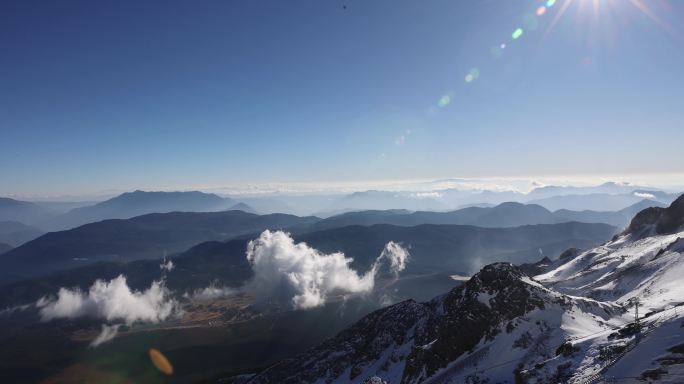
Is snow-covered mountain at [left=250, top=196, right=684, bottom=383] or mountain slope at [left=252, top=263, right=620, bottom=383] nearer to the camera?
snow-covered mountain at [left=250, top=196, right=684, bottom=383]

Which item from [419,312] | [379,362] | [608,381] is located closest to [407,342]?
[379,362]

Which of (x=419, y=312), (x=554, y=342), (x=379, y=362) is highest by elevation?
(x=554, y=342)

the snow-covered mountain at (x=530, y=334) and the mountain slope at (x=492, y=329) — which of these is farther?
the mountain slope at (x=492, y=329)

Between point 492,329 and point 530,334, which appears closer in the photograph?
point 530,334

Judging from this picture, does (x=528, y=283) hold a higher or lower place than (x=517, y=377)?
higher

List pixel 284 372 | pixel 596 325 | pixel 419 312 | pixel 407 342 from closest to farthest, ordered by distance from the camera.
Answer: pixel 596 325 → pixel 407 342 → pixel 419 312 → pixel 284 372

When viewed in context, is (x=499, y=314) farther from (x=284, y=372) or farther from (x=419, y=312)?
(x=284, y=372)

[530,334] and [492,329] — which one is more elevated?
[530,334]

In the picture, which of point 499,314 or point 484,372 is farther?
point 499,314
